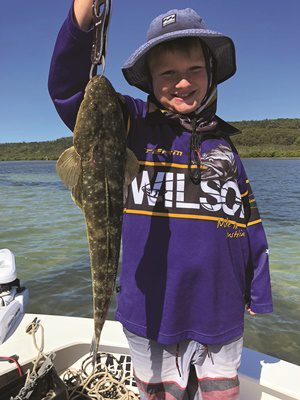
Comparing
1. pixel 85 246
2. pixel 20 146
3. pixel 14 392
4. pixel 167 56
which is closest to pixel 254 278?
pixel 167 56

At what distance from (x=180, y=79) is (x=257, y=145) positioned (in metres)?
120

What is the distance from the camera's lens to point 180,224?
2.40 meters

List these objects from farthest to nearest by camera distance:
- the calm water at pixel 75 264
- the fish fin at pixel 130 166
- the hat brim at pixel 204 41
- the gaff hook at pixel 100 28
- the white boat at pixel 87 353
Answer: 1. the calm water at pixel 75 264
2. the white boat at pixel 87 353
3. the hat brim at pixel 204 41
4. the fish fin at pixel 130 166
5. the gaff hook at pixel 100 28

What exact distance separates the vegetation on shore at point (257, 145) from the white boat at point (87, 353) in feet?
319

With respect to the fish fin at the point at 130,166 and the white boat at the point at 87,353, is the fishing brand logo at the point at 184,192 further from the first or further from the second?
the white boat at the point at 87,353

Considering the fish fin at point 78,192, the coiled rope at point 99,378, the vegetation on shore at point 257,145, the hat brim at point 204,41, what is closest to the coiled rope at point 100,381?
the coiled rope at point 99,378

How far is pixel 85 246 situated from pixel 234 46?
10.6m


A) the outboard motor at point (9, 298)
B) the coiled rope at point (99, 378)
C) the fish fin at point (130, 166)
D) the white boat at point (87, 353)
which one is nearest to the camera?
the fish fin at point (130, 166)

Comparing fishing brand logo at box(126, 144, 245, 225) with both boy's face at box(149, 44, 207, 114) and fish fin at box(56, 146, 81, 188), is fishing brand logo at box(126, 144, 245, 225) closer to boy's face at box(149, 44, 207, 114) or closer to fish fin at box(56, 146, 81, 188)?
boy's face at box(149, 44, 207, 114)

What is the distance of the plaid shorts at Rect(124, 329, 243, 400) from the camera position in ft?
8.04

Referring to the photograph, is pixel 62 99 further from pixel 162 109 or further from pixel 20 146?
pixel 20 146

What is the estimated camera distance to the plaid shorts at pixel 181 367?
245cm

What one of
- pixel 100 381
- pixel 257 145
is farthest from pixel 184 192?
pixel 257 145

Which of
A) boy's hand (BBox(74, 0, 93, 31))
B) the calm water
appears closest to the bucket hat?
boy's hand (BBox(74, 0, 93, 31))
